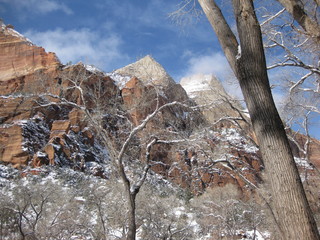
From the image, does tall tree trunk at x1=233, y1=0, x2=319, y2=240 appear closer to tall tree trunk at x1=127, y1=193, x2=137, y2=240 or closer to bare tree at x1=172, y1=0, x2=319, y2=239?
→ bare tree at x1=172, y1=0, x2=319, y2=239

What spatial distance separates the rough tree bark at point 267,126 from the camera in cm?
245

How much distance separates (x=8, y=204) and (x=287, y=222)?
2051 centimetres

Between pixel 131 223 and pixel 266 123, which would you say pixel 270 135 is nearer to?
pixel 266 123

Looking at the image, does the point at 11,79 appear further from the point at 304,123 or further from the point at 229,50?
the point at 229,50

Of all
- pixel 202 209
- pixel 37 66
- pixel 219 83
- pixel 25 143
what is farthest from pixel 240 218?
pixel 37 66

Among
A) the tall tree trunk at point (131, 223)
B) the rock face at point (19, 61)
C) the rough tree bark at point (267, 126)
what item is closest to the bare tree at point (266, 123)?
the rough tree bark at point (267, 126)

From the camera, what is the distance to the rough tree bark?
8.04 ft

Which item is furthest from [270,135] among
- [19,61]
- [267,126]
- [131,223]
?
[19,61]

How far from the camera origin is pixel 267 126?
2.75 metres

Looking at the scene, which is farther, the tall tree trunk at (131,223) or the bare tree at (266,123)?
the tall tree trunk at (131,223)

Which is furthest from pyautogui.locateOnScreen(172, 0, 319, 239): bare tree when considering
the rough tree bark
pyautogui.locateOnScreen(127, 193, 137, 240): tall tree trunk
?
pyautogui.locateOnScreen(127, 193, 137, 240): tall tree trunk

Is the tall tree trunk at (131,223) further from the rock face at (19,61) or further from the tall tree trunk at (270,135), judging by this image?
the rock face at (19,61)

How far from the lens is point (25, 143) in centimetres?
3797

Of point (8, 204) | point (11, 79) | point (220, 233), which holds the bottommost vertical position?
point (220, 233)
